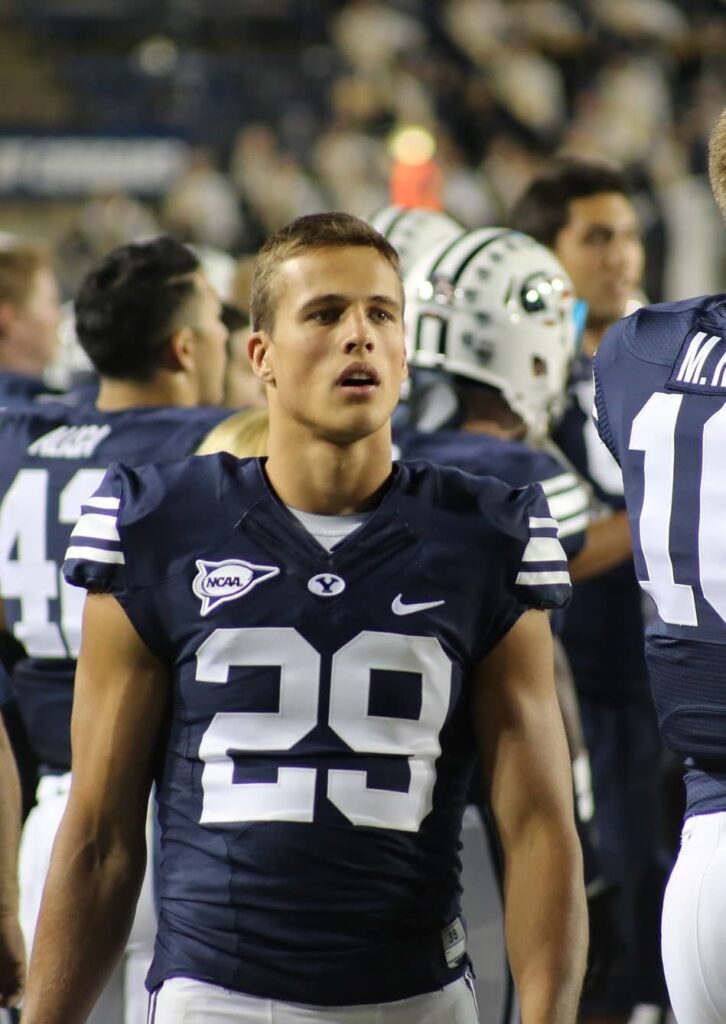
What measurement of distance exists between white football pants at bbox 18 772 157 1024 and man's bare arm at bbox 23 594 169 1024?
688 millimetres

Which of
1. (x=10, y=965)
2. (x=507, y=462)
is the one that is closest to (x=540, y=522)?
(x=507, y=462)

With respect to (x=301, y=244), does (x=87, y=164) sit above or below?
below

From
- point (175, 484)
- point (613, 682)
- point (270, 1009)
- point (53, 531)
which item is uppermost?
point (175, 484)

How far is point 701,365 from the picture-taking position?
224cm

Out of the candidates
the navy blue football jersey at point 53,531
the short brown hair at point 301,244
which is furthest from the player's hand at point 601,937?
the short brown hair at point 301,244

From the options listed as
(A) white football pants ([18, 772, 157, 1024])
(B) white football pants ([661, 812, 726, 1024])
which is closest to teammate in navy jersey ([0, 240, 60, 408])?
(A) white football pants ([18, 772, 157, 1024])

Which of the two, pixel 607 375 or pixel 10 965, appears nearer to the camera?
pixel 607 375

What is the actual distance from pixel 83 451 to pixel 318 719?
127cm

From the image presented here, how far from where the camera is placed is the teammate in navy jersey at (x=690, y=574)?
2.12 meters

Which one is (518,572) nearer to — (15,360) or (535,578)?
(535,578)

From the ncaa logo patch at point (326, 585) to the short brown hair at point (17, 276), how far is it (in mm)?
2937

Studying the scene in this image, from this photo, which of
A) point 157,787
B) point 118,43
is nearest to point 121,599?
point 157,787

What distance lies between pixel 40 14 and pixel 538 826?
1799 centimetres

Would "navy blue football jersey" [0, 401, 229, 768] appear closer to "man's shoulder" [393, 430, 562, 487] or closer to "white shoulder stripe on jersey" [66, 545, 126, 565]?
"man's shoulder" [393, 430, 562, 487]
